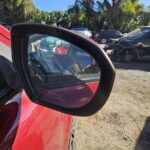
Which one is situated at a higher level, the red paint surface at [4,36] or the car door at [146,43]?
the red paint surface at [4,36]

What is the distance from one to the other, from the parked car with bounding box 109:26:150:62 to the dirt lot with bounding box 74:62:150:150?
585 cm

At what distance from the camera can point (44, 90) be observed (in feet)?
6.12

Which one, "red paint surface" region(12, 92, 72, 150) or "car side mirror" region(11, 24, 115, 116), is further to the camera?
"red paint surface" region(12, 92, 72, 150)

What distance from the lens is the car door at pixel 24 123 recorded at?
1.69 m

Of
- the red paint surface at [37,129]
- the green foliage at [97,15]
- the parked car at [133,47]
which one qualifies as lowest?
the green foliage at [97,15]

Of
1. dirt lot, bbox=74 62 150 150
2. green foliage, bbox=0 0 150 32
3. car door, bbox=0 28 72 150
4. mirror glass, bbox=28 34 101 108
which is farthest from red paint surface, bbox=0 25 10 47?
green foliage, bbox=0 0 150 32

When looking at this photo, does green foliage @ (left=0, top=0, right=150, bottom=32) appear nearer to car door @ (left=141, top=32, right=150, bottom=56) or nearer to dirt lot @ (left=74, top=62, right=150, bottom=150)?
car door @ (left=141, top=32, right=150, bottom=56)

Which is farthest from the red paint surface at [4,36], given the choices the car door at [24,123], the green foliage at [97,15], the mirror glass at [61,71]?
the green foliage at [97,15]

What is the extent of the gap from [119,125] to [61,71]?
4106 millimetres

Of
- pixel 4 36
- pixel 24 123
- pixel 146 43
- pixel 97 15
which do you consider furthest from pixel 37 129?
pixel 97 15

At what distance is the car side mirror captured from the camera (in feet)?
4.85

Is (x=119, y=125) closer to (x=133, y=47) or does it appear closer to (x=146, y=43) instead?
(x=133, y=47)

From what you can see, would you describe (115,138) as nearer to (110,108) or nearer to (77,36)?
(110,108)

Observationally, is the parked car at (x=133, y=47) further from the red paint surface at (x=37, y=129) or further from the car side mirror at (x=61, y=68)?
the car side mirror at (x=61, y=68)
